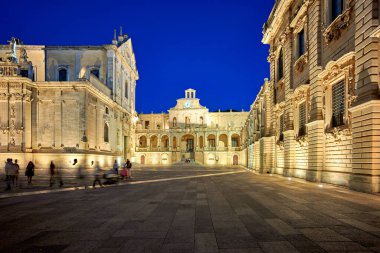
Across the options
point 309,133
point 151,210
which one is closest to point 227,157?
point 309,133

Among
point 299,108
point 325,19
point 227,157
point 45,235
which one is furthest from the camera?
point 227,157

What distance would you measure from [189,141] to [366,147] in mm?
70360

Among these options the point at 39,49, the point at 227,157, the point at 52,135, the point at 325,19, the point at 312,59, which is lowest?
the point at 227,157

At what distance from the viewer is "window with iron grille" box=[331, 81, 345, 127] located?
558 inches

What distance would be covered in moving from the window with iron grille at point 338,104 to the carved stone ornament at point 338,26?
8.51 feet

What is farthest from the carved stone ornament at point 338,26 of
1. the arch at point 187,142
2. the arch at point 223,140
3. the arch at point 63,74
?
the arch at point 187,142

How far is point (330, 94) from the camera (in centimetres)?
1533

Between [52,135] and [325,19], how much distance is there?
33.4m

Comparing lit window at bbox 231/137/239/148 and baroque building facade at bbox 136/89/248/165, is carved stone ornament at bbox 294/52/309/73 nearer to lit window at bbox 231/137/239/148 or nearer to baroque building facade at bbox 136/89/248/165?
baroque building facade at bbox 136/89/248/165

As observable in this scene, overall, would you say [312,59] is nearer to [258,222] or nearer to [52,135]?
[258,222]

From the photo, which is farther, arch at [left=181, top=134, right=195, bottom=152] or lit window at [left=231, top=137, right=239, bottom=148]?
arch at [left=181, top=134, right=195, bottom=152]

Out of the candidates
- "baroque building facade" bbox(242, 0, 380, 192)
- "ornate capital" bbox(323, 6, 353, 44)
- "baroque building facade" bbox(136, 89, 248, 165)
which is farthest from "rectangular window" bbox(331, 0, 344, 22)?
"baroque building facade" bbox(136, 89, 248, 165)

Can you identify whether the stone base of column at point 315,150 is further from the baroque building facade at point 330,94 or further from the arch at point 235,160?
the arch at point 235,160

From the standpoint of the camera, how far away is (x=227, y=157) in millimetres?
75812
